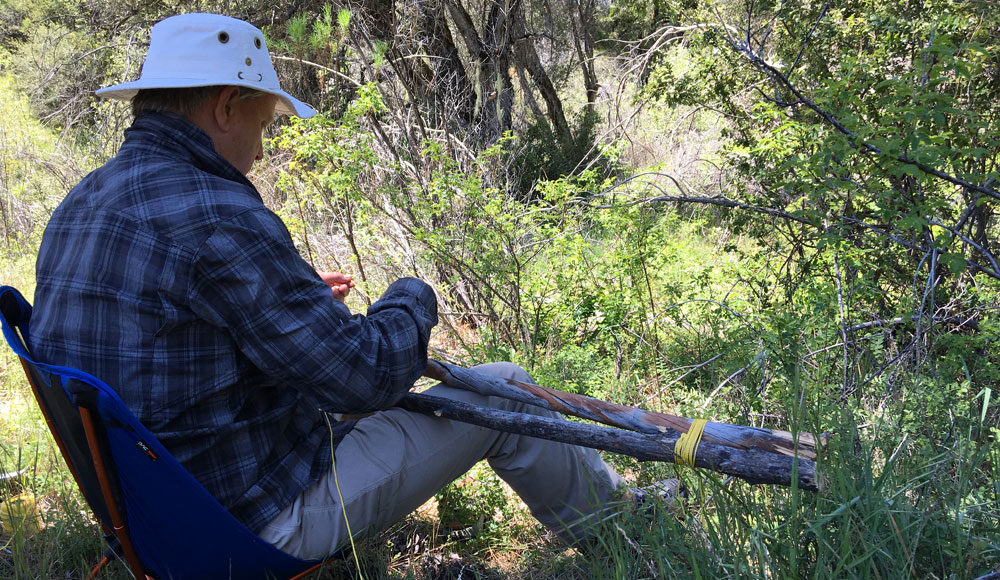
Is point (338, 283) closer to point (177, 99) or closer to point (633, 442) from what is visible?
point (177, 99)

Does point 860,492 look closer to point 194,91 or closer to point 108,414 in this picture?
point 108,414

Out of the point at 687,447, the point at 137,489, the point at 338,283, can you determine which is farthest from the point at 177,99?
the point at 687,447

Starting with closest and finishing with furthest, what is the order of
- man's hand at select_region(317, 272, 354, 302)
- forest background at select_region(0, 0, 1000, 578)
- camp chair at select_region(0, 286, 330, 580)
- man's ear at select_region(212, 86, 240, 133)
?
camp chair at select_region(0, 286, 330, 580) → forest background at select_region(0, 0, 1000, 578) → man's ear at select_region(212, 86, 240, 133) → man's hand at select_region(317, 272, 354, 302)

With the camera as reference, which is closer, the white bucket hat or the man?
the man

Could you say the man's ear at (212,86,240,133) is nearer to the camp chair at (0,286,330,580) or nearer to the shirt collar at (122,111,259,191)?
the shirt collar at (122,111,259,191)

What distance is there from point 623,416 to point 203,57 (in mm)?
1355

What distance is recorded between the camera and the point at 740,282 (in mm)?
3965

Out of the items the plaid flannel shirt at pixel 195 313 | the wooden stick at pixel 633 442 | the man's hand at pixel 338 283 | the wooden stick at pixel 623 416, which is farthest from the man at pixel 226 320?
the man's hand at pixel 338 283

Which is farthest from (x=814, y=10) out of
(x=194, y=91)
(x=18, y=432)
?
(x=18, y=432)

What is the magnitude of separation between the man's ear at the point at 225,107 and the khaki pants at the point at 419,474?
2.85 feet

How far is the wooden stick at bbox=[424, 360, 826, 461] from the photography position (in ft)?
5.47

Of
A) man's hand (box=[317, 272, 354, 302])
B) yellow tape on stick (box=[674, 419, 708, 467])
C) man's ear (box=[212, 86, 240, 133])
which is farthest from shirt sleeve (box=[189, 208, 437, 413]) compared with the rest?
yellow tape on stick (box=[674, 419, 708, 467])

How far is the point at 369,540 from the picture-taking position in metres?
2.12

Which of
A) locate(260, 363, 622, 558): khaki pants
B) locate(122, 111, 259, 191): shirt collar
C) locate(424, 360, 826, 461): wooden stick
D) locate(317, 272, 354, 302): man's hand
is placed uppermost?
locate(122, 111, 259, 191): shirt collar
